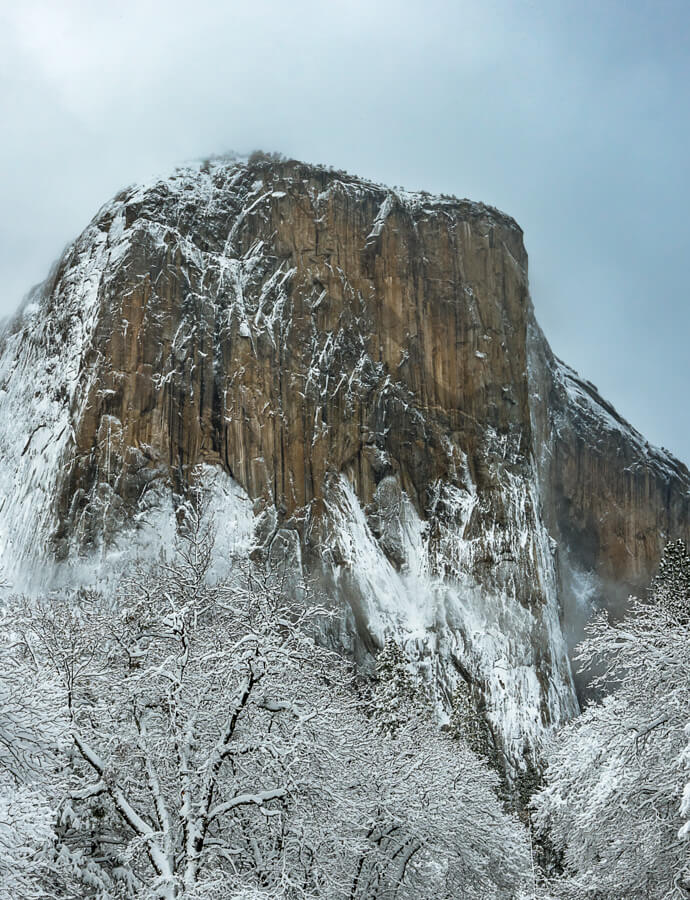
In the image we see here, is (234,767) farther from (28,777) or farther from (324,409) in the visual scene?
(324,409)

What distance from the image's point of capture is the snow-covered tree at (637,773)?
46.9 feet

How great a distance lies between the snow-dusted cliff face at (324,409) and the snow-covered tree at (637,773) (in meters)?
51.8

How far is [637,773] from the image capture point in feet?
47.2

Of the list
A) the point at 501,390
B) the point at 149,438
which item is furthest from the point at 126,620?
the point at 501,390

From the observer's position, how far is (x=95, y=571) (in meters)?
64.9

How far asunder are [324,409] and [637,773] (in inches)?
2545

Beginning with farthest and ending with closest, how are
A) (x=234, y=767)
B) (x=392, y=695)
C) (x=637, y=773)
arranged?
1. (x=392, y=695)
2. (x=234, y=767)
3. (x=637, y=773)

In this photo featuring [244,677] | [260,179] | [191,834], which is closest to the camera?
[191,834]

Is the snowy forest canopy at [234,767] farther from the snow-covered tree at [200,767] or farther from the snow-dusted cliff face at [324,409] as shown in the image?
the snow-dusted cliff face at [324,409]

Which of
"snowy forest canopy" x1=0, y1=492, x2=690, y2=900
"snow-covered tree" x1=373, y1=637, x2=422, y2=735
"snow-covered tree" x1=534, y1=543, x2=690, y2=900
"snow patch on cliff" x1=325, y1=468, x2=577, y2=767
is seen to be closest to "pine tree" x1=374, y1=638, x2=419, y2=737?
"snow-covered tree" x1=373, y1=637, x2=422, y2=735

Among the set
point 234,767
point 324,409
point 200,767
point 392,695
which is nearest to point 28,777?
point 200,767

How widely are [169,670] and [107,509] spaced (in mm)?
53524

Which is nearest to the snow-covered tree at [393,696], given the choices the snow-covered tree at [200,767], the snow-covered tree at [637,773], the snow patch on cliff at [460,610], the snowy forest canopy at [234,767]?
the snow-covered tree at [200,767]

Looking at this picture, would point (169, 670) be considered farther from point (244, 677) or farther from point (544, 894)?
point (544, 894)
